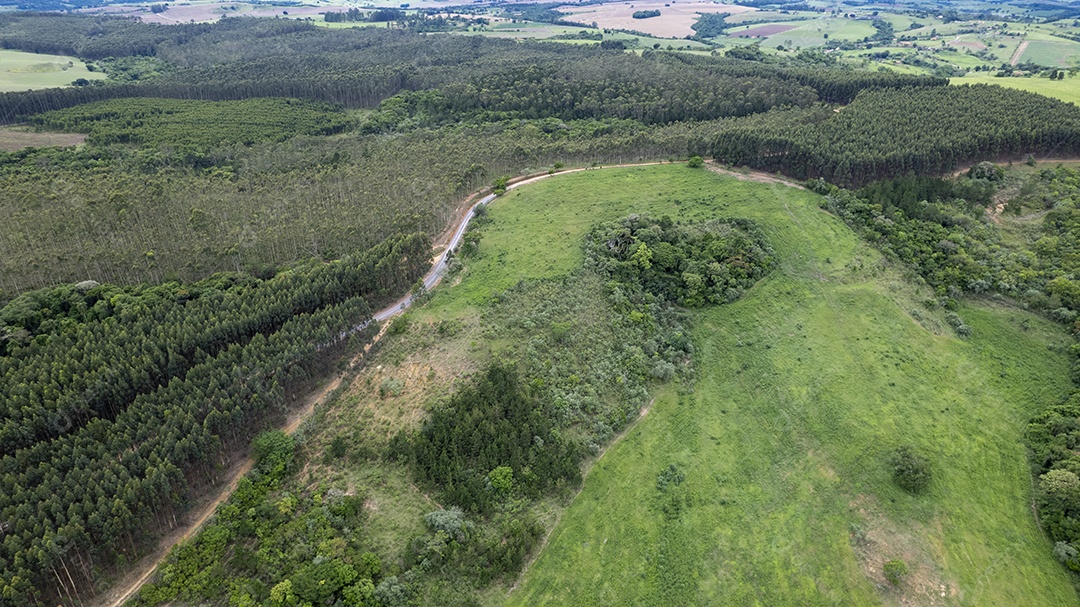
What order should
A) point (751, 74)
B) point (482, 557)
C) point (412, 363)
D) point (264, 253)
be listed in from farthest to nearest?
point (751, 74)
point (264, 253)
point (412, 363)
point (482, 557)

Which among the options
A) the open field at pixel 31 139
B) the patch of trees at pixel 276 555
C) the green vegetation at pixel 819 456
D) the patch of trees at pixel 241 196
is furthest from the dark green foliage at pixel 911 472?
the open field at pixel 31 139

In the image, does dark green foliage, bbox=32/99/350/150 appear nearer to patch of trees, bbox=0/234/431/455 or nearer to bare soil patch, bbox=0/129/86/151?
bare soil patch, bbox=0/129/86/151

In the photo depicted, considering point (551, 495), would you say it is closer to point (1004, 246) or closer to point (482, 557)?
point (482, 557)

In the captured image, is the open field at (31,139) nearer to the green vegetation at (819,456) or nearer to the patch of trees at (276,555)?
the green vegetation at (819,456)

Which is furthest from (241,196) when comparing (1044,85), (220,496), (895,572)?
(1044,85)

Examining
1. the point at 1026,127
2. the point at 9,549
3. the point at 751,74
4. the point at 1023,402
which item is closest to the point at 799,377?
the point at 1023,402

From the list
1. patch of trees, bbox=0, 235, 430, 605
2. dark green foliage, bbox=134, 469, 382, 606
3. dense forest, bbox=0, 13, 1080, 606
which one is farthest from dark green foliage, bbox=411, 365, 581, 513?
patch of trees, bbox=0, 235, 430, 605

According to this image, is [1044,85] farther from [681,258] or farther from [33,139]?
[33,139]
